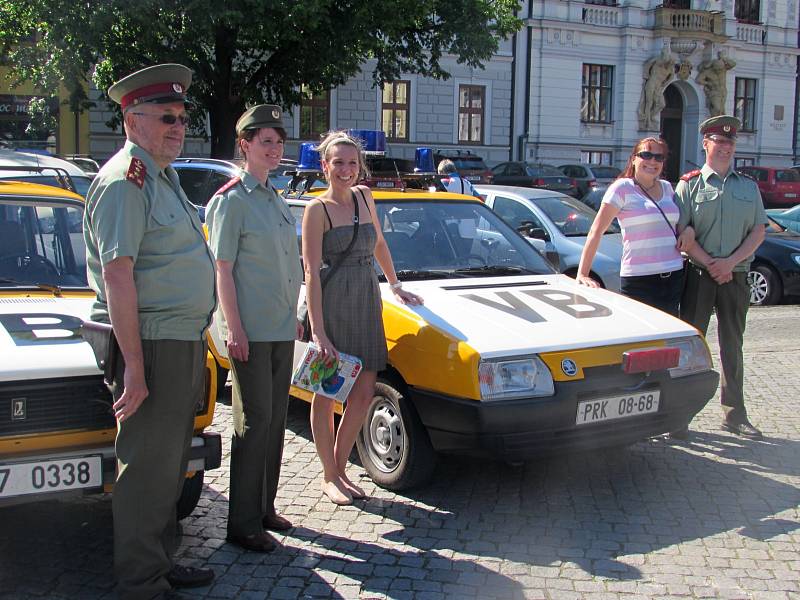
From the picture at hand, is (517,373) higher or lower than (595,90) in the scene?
lower

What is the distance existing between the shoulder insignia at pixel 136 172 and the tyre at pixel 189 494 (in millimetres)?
1489

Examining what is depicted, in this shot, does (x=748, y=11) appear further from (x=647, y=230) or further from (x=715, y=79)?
(x=647, y=230)

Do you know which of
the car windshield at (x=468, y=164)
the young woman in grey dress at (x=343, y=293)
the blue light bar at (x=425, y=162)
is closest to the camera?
the young woman in grey dress at (x=343, y=293)

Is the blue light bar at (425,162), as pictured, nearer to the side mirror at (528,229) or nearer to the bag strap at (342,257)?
the side mirror at (528,229)

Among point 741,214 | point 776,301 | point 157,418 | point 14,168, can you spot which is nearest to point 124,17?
point 14,168

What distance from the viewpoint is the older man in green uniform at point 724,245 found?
593 cm

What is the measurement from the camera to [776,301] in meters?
12.2

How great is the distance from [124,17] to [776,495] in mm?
16810

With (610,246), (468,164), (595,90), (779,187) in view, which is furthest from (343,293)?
(595,90)

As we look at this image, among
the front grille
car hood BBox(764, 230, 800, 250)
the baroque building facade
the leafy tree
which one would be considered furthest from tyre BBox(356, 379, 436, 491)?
the baroque building facade

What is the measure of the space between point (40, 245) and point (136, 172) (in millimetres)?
1886

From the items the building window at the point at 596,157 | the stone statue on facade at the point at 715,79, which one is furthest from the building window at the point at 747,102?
the building window at the point at 596,157

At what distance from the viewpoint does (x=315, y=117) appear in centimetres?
3259

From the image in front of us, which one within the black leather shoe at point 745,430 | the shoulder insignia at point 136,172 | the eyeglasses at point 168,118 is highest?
the eyeglasses at point 168,118
